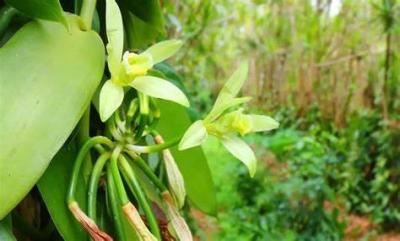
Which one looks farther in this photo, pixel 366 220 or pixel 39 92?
pixel 366 220

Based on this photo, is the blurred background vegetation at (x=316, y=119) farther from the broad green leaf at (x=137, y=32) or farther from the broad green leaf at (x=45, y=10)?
the broad green leaf at (x=45, y=10)

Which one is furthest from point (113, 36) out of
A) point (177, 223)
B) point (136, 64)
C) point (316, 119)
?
point (316, 119)

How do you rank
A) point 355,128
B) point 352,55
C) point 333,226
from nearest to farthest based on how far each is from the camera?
point 333,226 < point 355,128 < point 352,55

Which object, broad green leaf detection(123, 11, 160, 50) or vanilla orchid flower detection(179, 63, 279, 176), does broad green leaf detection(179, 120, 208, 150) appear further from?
broad green leaf detection(123, 11, 160, 50)

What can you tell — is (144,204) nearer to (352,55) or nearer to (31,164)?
(31,164)

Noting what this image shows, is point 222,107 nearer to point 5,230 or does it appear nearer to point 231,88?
point 231,88

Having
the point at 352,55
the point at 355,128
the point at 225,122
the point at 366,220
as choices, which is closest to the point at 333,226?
the point at 366,220
